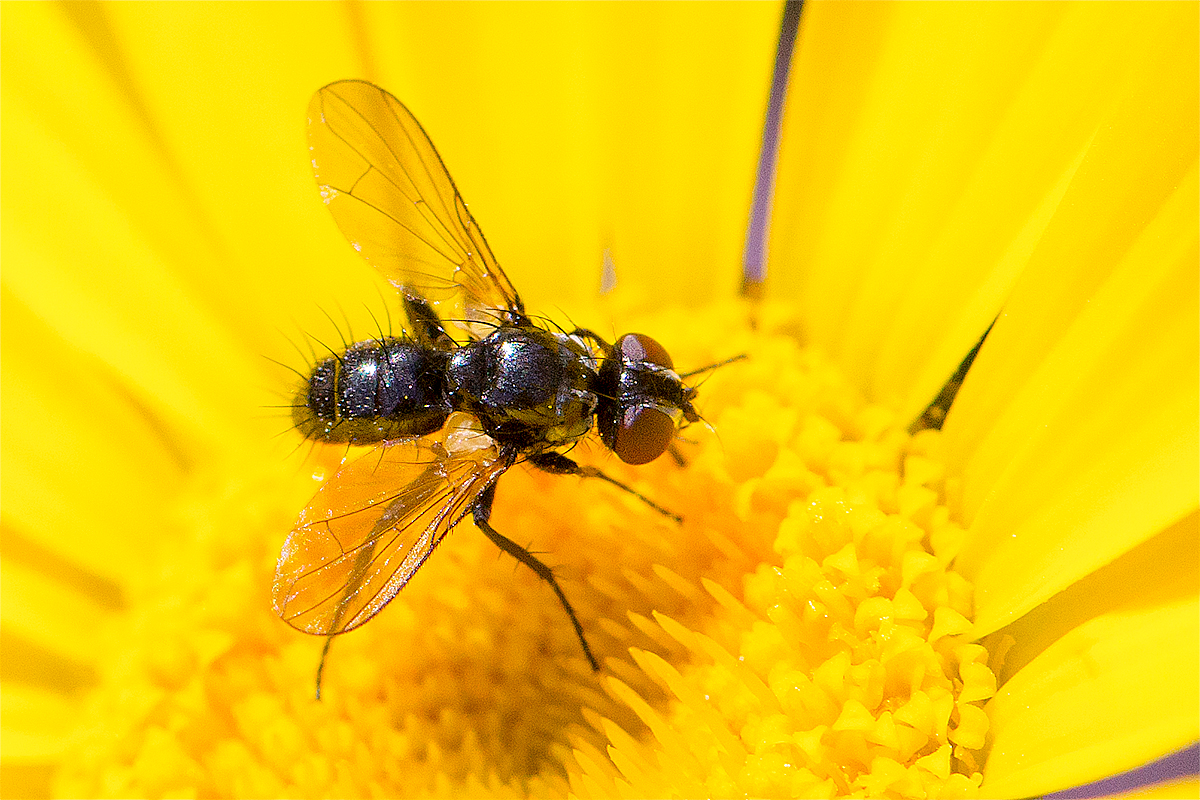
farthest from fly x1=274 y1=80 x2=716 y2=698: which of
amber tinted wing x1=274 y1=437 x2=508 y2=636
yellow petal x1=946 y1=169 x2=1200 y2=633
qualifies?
yellow petal x1=946 y1=169 x2=1200 y2=633

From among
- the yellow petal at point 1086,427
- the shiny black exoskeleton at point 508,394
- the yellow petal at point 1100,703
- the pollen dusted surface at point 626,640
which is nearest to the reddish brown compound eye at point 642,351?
the shiny black exoskeleton at point 508,394

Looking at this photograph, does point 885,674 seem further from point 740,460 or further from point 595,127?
point 595,127

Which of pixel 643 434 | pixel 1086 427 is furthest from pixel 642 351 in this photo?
pixel 1086 427

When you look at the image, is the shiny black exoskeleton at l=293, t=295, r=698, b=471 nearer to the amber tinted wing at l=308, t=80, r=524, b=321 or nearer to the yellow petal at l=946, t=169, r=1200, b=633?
the amber tinted wing at l=308, t=80, r=524, b=321

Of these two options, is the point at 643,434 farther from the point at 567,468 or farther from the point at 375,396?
the point at 375,396

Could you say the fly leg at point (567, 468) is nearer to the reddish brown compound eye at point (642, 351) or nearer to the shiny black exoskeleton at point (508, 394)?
the shiny black exoskeleton at point (508, 394)

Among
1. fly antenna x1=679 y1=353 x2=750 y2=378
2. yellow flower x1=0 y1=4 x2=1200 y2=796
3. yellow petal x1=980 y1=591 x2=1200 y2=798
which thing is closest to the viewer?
yellow petal x1=980 y1=591 x2=1200 y2=798
